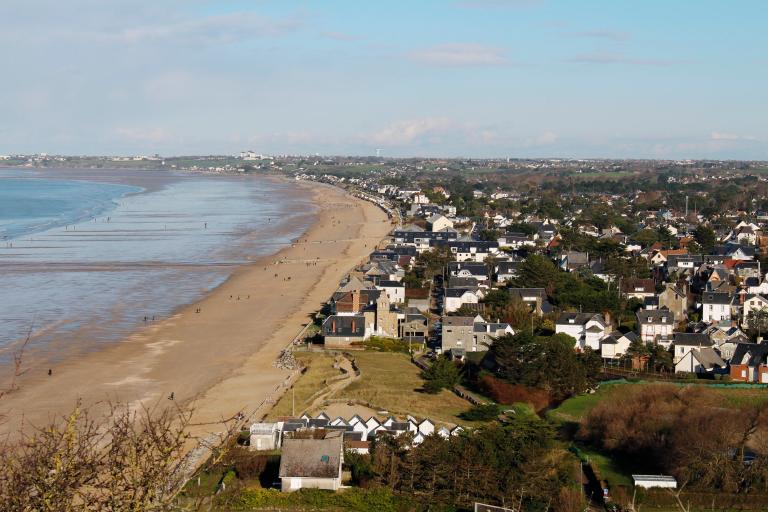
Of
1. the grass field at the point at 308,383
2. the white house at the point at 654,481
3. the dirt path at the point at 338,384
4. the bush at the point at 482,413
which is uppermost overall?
the white house at the point at 654,481

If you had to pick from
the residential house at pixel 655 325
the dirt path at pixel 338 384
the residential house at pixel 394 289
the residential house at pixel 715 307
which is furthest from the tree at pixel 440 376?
the residential house at pixel 715 307

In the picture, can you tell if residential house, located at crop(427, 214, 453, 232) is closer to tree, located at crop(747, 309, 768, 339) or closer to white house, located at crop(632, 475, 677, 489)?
tree, located at crop(747, 309, 768, 339)

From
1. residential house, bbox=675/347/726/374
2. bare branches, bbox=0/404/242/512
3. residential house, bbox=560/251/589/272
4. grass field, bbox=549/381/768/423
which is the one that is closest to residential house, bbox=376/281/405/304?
residential house, bbox=560/251/589/272

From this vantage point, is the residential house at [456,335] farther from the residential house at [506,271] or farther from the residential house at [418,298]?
the residential house at [506,271]

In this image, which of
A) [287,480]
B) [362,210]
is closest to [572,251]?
[287,480]

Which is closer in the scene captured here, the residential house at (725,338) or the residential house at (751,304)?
the residential house at (725,338)

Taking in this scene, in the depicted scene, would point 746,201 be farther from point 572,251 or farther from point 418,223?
point 572,251
